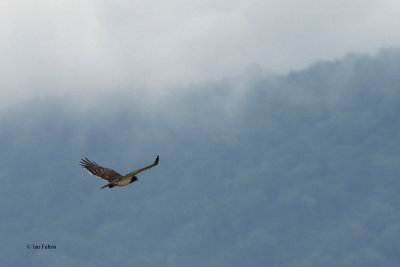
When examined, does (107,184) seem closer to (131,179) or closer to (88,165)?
(131,179)

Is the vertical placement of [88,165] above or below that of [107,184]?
above

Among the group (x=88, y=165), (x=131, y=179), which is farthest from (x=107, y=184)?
(x=88, y=165)

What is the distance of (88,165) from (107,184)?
866 cm

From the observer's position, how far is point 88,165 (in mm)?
88688

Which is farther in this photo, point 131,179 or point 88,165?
point 88,165

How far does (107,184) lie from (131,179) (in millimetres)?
2927

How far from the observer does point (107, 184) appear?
81000 millimetres

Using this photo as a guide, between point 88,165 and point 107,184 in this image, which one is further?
point 88,165

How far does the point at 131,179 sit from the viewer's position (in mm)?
80875

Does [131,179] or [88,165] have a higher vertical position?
[88,165]
